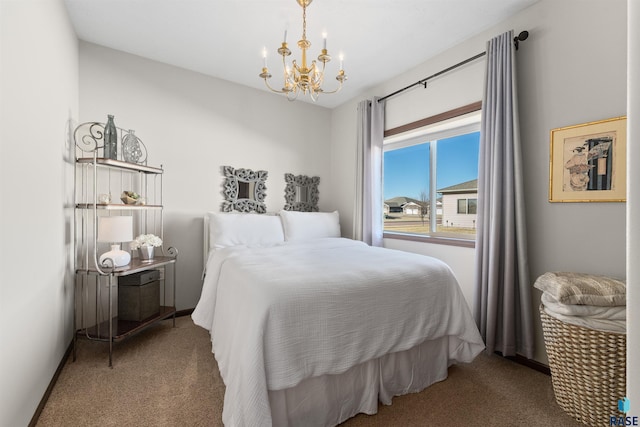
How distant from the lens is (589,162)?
6.20 ft

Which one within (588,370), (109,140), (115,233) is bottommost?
(588,370)

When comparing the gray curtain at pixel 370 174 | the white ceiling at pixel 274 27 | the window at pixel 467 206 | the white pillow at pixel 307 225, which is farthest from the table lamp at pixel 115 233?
the window at pixel 467 206

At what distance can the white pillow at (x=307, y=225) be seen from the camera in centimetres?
336

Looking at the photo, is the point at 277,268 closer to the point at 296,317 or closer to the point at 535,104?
the point at 296,317

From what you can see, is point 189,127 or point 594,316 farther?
point 189,127

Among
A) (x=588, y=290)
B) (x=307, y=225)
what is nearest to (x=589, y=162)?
(x=588, y=290)

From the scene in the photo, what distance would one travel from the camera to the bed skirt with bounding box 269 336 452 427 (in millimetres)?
1425

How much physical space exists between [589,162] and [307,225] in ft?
8.31

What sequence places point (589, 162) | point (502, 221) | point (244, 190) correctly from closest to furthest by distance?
1. point (589, 162)
2. point (502, 221)
3. point (244, 190)

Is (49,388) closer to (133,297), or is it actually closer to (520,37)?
(133,297)

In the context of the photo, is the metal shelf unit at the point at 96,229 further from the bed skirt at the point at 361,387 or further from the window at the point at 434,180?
the window at the point at 434,180

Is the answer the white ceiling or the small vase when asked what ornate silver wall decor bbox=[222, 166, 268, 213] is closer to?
the small vase

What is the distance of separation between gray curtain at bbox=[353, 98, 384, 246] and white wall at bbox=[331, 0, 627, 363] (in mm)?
1073

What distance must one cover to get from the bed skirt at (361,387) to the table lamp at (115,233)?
5.74 feet
